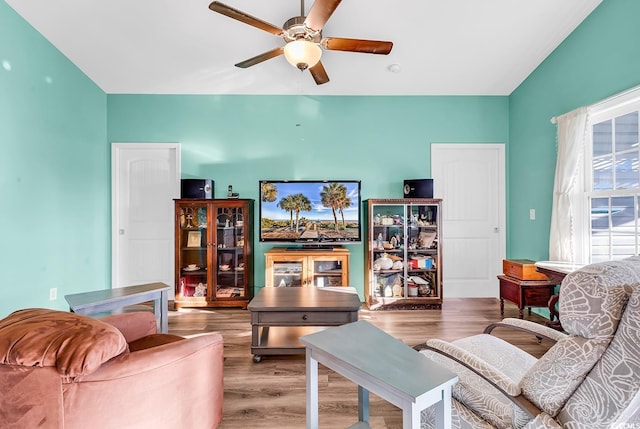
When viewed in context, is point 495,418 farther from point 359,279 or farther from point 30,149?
point 30,149

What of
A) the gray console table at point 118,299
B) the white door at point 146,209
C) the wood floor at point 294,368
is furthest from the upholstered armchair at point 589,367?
the white door at point 146,209

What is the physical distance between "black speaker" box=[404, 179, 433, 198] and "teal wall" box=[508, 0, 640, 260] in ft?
3.73

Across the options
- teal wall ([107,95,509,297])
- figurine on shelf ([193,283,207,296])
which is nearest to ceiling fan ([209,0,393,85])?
teal wall ([107,95,509,297])

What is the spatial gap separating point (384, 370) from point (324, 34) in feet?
9.47

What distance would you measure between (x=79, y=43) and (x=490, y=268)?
5242 millimetres

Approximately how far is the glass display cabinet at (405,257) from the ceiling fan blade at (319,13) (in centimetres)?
200

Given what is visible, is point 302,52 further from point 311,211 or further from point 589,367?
point 589,367

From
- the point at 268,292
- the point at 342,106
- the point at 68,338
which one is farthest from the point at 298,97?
the point at 68,338

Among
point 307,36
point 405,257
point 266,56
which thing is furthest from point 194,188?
Result: point 405,257

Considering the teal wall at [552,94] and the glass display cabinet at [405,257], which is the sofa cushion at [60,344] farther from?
the teal wall at [552,94]

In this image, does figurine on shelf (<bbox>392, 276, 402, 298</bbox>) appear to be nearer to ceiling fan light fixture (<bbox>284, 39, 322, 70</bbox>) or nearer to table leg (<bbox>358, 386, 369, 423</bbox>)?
table leg (<bbox>358, 386, 369, 423</bbox>)

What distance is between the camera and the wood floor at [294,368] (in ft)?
5.41

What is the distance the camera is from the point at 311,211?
3586 millimetres

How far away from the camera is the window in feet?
7.70
